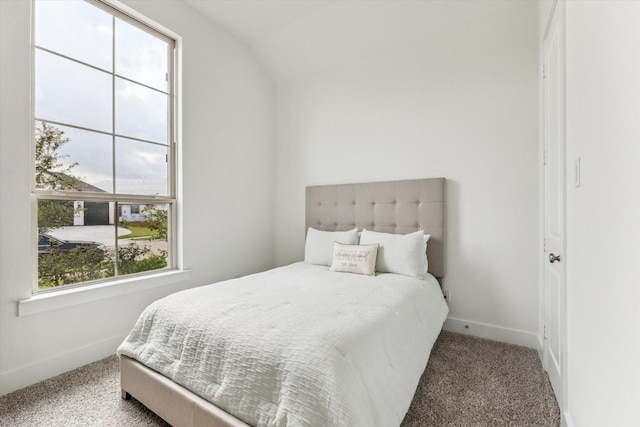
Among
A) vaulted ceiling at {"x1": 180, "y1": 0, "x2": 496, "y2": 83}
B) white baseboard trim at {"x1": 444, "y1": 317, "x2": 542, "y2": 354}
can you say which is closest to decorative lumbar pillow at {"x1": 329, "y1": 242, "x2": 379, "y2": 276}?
white baseboard trim at {"x1": 444, "y1": 317, "x2": 542, "y2": 354}

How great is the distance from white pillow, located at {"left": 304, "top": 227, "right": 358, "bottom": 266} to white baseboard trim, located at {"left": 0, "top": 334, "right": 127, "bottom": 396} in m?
1.72

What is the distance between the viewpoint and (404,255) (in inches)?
96.5

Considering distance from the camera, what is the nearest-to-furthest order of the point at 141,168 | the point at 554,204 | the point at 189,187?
the point at 554,204 → the point at 141,168 → the point at 189,187

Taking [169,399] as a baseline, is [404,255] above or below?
above

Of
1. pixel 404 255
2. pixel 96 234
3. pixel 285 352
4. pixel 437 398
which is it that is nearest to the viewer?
pixel 285 352

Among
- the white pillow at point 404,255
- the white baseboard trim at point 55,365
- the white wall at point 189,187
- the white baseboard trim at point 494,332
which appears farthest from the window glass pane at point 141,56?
the white baseboard trim at point 494,332

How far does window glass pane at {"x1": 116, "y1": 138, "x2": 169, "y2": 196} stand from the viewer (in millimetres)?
2416

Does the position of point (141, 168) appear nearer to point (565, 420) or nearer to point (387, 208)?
point (387, 208)

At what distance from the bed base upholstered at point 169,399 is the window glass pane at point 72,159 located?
1329 mm

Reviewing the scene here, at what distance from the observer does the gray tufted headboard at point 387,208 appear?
8.71 feet

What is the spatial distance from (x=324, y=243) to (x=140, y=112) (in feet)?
6.71

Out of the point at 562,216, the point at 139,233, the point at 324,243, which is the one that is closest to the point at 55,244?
Result: the point at 139,233

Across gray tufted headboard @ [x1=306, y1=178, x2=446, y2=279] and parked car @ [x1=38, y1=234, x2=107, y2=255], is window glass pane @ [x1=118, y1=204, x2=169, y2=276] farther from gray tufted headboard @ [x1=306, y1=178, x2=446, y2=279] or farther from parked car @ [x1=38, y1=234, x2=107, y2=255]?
gray tufted headboard @ [x1=306, y1=178, x2=446, y2=279]

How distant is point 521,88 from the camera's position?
94.7 inches
